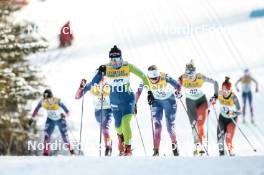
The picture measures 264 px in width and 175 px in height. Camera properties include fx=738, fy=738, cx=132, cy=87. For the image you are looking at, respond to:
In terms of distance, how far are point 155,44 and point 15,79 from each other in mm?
8195

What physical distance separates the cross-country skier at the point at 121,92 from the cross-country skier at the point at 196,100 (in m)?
0.96

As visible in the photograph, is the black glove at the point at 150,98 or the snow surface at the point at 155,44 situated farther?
the snow surface at the point at 155,44

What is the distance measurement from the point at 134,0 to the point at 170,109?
23864 millimetres

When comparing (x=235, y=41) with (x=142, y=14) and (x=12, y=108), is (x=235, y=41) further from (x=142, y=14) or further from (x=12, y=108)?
(x=12, y=108)

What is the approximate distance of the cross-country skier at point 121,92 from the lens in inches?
329

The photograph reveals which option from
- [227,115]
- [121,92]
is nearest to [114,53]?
[121,92]

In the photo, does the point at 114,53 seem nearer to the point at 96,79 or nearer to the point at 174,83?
the point at 96,79

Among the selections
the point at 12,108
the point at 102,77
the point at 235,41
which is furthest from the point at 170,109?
the point at 235,41

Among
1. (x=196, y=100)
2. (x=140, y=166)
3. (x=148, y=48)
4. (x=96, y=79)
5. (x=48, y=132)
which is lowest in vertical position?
(x=140, y=166)

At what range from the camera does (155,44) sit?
23141mm

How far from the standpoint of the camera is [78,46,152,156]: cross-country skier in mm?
8367

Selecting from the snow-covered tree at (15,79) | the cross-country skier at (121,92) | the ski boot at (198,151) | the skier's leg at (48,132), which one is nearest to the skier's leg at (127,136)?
the cross-country skier at (121,92)

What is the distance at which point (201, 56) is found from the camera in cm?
2175

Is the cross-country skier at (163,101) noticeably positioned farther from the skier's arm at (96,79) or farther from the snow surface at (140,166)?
the snow surface at (140,166)
